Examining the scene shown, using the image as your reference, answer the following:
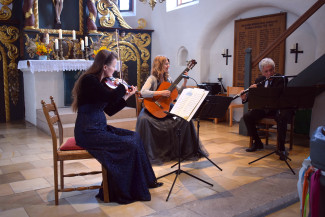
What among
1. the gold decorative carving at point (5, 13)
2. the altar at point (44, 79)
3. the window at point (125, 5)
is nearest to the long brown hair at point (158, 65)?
the altar at point (44, 79)

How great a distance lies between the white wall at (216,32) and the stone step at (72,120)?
213cm

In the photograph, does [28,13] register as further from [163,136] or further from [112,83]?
[112,83]

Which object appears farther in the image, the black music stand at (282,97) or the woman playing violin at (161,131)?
the woman playing violin at (161,131)

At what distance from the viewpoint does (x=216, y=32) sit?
25.3 feet

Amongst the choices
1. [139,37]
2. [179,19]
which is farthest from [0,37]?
[179,19]

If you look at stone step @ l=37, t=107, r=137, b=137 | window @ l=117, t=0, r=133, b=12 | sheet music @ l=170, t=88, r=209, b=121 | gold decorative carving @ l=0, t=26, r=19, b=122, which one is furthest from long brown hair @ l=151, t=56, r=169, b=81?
window @ l=117, t=0, r=133, b=12

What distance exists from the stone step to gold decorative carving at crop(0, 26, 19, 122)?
142cm

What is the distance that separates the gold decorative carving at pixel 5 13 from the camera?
287 inches

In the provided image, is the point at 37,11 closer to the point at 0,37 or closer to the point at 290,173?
the point at 0,37

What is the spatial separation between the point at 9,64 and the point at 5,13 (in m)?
1.13

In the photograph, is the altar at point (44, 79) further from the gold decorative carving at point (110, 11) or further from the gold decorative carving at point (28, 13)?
the gold decorative carving at point (110, 11)

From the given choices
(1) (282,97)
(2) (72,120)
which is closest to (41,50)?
(2) (72,120)

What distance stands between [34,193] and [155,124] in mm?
1620

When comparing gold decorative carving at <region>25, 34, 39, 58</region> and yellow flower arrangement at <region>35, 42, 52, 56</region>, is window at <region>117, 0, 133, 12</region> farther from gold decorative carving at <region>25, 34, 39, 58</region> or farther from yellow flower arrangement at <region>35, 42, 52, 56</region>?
yellow flower arrangement at <region>35, 42, 52, 56</region>
